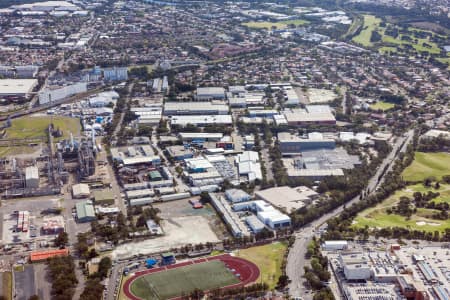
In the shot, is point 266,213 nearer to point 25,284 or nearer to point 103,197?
point 103,197

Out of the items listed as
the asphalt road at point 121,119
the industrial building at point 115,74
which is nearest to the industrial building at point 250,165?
the asphalt road at point 121,119

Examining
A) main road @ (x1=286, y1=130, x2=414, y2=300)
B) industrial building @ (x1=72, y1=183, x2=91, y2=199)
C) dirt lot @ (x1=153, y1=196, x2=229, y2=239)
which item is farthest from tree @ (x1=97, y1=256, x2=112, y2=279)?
industrial building @ (x1=72, y1=183, x2=91, y2=199)

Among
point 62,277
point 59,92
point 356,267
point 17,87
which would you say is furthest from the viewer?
point 17,87

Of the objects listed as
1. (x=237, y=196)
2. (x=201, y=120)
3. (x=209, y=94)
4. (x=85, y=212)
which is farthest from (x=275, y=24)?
(x=85, y=212)

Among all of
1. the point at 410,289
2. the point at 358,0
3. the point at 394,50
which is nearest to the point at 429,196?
the point at 410,289

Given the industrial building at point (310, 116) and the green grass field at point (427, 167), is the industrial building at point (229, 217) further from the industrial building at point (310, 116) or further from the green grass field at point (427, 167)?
the industrial building at point (310, 116)

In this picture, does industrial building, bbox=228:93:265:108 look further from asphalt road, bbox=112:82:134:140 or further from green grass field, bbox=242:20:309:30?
green grass field, bbox=242:20:309:30
